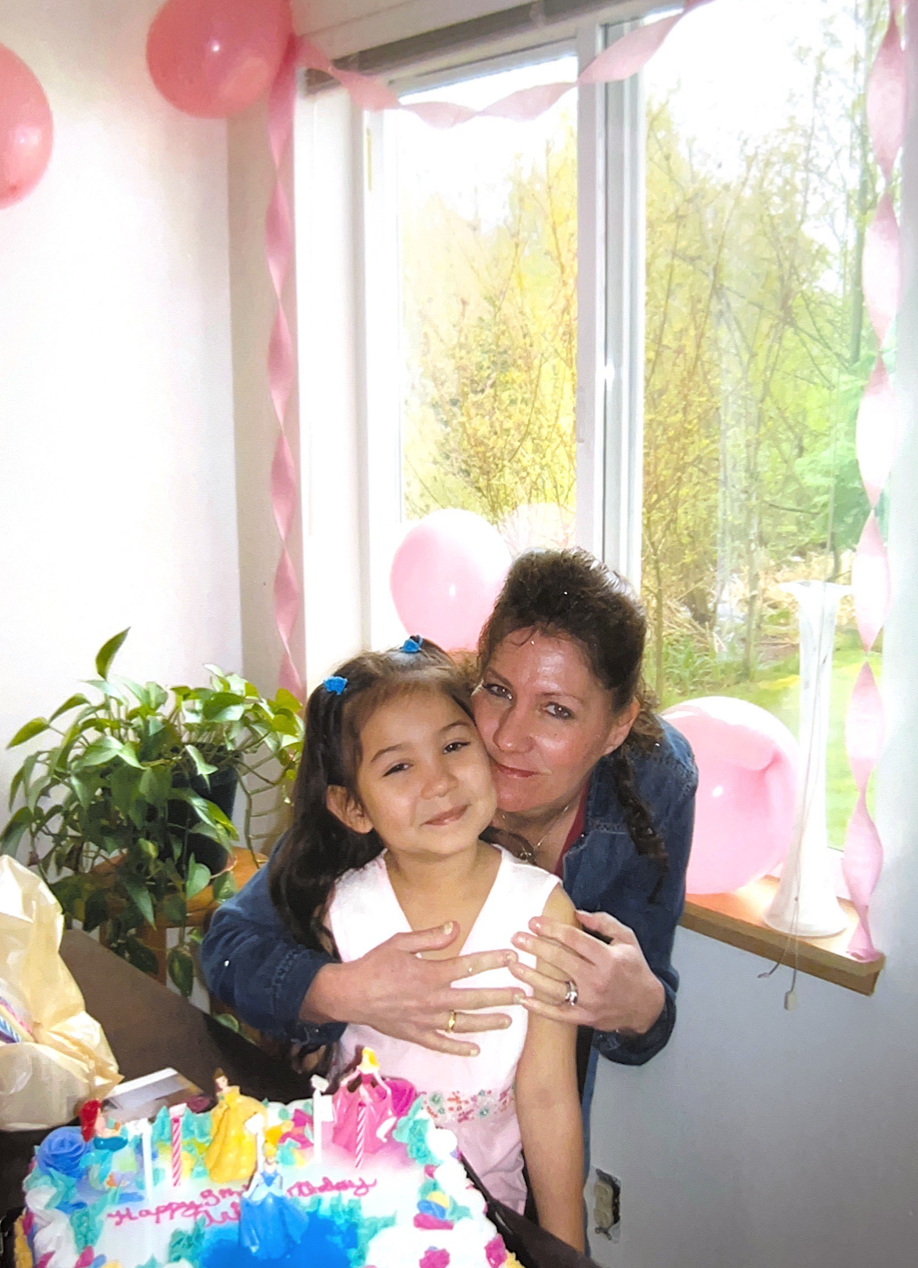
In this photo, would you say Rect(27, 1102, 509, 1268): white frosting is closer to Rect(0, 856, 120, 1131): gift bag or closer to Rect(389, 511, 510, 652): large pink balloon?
Rect(0, 856, 120, 1131): gift bag

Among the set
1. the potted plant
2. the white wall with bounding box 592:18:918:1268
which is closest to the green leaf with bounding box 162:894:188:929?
the potted plant

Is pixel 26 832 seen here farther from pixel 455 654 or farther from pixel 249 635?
pixel 455 654

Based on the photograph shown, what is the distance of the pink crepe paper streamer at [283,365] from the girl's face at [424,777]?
1205 millimetres

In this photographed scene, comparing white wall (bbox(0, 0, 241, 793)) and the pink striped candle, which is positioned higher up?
white wall (bbox(0, 0, 241, 793))

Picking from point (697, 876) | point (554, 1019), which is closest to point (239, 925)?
point (554, 1019)

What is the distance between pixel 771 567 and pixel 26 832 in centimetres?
147

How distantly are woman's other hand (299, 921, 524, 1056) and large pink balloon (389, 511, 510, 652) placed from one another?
2.75ft

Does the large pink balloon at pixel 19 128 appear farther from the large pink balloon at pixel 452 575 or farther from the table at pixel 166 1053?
the table at pixel 166 1053

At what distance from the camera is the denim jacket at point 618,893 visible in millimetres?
1225

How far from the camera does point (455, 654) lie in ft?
4.54

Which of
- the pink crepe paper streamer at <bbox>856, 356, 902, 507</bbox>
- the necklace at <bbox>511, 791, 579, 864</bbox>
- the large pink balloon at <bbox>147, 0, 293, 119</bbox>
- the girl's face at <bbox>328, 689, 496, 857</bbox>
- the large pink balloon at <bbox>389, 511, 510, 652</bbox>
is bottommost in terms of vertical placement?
the necklace at <bbox>511, 791, 579, 864</bbox>

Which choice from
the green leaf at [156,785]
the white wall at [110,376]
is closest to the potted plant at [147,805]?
the green leaf at [156,785]

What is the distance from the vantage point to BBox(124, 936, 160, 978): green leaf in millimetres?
1864

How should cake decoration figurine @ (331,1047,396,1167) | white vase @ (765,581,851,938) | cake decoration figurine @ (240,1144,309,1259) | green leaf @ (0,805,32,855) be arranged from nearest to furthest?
cake decoration figurine @ (240,1144,309,1259) → cake decoration figurine @ (331,1047,396,1167) → white vase @ (765,581,851,938) → green leaf @ (0,805,32,855)
